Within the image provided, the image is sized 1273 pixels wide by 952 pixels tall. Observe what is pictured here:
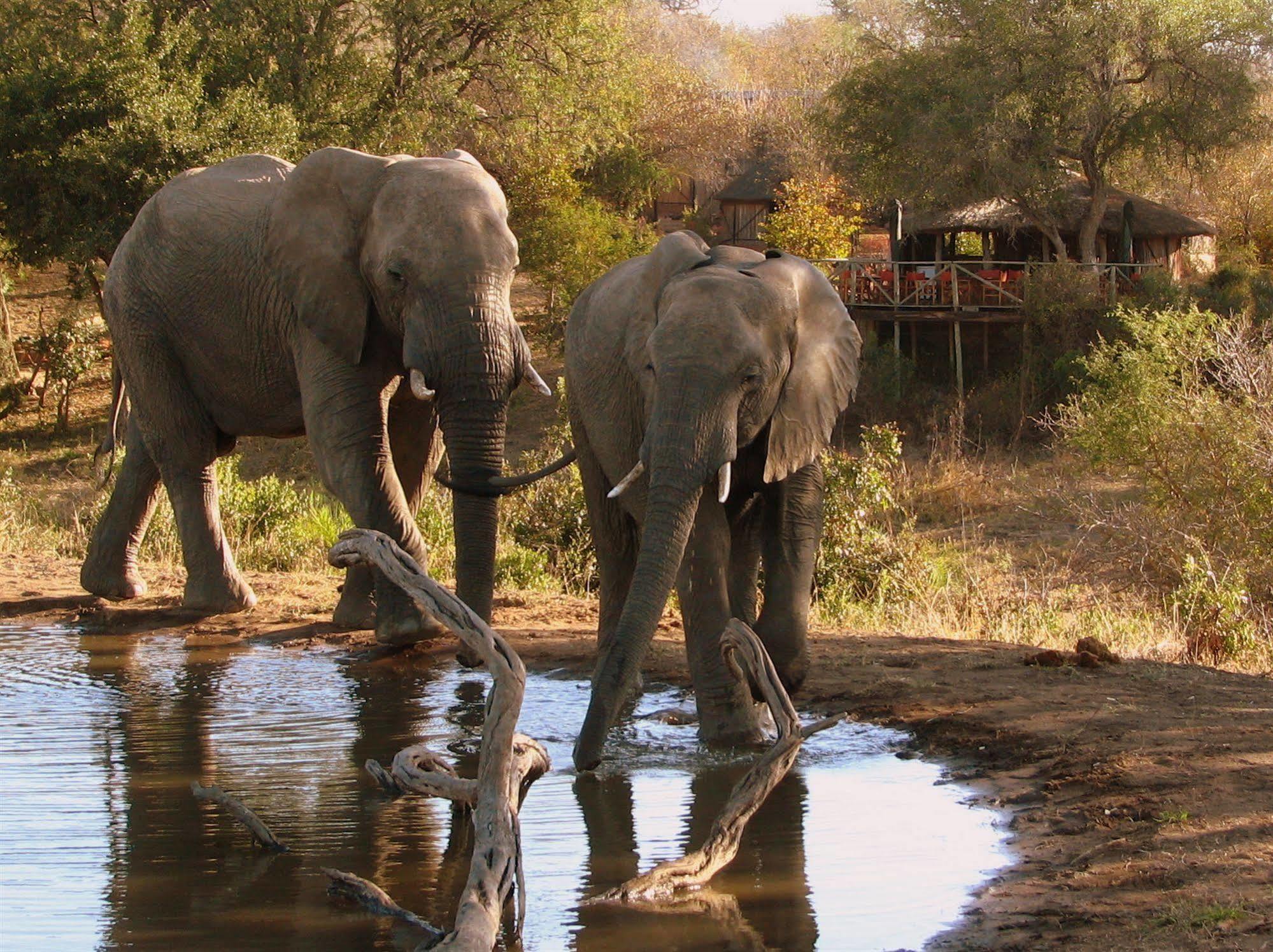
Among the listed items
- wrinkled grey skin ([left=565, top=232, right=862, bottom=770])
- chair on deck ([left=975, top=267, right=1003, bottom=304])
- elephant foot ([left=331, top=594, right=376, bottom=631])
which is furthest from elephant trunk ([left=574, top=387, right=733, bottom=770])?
chair on deck ([left=975, top=267, right=1003, bottom=304])

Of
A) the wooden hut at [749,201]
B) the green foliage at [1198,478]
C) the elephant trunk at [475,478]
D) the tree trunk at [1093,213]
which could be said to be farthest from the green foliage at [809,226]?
the elephant trunk at [475,478]

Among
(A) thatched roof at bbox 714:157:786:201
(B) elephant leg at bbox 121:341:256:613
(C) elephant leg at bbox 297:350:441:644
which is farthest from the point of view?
(A) thatched roof at bbox 714:157:786:201

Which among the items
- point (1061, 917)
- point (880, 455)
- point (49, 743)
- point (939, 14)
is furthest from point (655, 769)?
point (939, 14)

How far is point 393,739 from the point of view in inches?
274

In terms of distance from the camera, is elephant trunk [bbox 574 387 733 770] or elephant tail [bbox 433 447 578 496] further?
elephant tail [bbox 433 447 578 496]

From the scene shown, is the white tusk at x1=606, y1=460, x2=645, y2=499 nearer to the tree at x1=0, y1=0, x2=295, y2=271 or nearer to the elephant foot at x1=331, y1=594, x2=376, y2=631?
the elephant foot at x1=331, y1=594, x2=376, y2=631

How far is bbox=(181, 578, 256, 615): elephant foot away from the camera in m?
9.88

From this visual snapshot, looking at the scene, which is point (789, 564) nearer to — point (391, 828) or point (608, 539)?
point (608, 539)

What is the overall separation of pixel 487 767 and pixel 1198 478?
1181cm

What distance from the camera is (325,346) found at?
8.53 meters

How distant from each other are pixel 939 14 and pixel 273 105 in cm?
1756

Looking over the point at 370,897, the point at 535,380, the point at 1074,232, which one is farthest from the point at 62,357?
the point at 370,897

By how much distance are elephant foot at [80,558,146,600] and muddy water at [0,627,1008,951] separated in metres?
2.43

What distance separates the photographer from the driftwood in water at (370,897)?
4.58 meters
